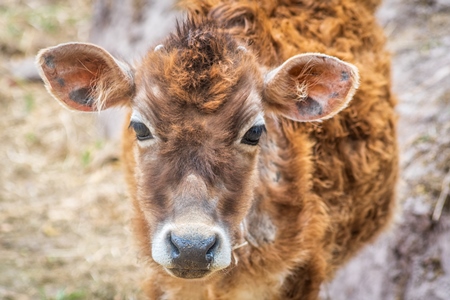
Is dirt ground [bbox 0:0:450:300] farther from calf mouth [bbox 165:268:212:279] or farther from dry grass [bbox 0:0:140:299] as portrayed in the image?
calf mouth [bbox 165:268:212:279]

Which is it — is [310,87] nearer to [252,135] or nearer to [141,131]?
[252,135]

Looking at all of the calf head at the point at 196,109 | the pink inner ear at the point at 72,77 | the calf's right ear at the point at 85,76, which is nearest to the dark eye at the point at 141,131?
the calf head at the point at 196,109

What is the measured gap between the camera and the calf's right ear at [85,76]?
337 centimetres

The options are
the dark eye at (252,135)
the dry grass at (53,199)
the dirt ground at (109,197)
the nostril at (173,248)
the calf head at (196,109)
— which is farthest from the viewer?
the dry grass at (53,199)

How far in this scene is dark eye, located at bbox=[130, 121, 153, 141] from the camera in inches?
131

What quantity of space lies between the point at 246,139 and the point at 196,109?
0.32 meters

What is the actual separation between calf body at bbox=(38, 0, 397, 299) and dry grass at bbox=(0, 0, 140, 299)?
1.10 metres

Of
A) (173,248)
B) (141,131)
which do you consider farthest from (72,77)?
(173,248)

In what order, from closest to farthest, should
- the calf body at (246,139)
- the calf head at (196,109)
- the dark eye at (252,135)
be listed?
the calf head at (196,109), the calf body at (246,139), the dark eye at (252,135)

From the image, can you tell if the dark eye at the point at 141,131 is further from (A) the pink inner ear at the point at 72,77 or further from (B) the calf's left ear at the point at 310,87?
(B) the calf's left ear at the point at 310,87

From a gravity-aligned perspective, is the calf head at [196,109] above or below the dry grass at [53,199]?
above

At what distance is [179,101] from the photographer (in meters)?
3.21

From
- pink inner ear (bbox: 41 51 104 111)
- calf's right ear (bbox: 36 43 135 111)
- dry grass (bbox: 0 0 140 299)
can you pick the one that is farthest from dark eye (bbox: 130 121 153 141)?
dry grass (bbox: 0 0 140 299)

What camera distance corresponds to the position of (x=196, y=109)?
320cm
